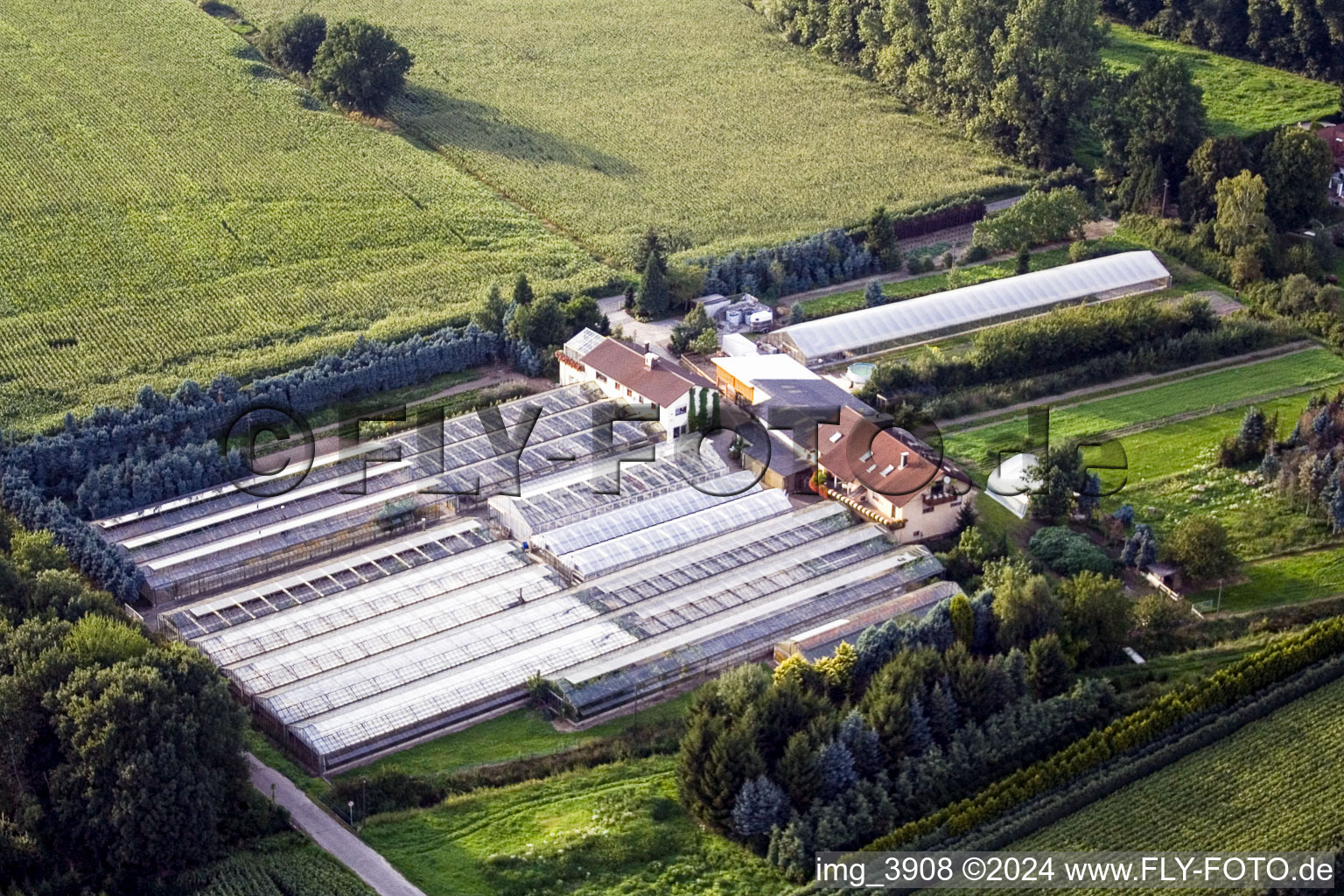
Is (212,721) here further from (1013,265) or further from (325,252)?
(1013,265)

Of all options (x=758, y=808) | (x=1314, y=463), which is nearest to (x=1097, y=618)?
(x=758, y=808)

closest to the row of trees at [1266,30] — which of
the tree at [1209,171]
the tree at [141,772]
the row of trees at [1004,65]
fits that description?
the row of trees at [1004,65]

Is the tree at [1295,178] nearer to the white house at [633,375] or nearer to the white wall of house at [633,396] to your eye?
the white house at [633,375]

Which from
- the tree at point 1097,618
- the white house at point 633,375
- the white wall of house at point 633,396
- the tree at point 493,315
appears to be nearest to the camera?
the tree at point 1097,618

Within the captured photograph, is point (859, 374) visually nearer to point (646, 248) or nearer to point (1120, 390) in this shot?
point (1120, 390)

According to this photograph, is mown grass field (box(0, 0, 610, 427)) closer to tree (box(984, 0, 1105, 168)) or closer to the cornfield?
tree (box(984, 0, 1105, 168))

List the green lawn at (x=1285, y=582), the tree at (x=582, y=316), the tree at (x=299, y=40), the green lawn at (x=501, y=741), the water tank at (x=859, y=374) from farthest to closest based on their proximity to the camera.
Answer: the tree at (x=299, y=40) < the tree at (x=582, y=316) < the water tank at (x=859, y=374) < the green lawn at (x=1285, y=582) < the green lawn at (x=501, y=741)

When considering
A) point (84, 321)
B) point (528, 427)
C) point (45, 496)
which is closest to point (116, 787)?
point (45, 496)
